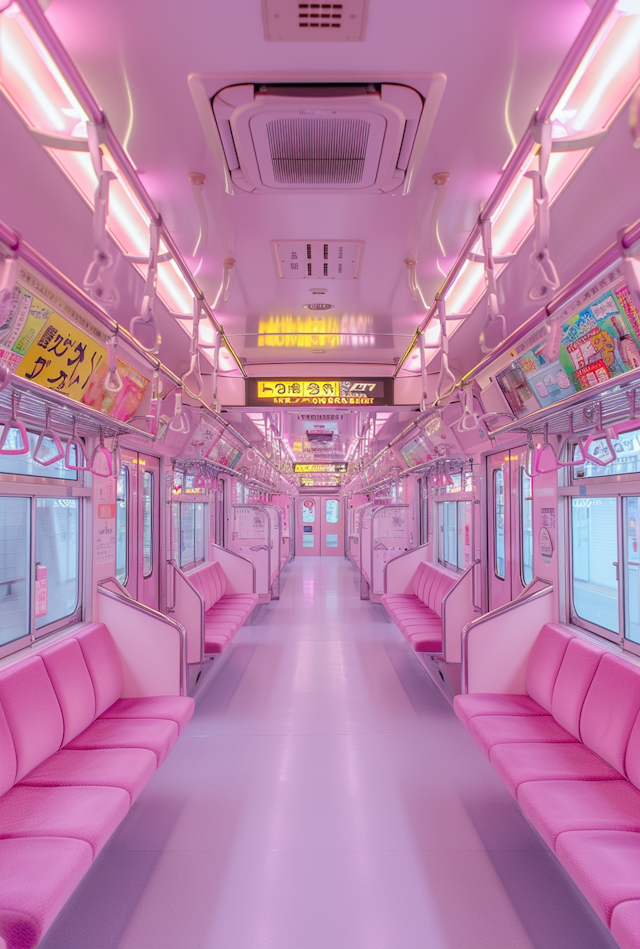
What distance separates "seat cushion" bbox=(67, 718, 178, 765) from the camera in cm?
317

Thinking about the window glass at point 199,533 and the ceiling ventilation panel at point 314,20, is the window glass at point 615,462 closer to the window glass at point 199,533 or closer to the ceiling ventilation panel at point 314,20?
the ceiling ventilation panel at point 314,20

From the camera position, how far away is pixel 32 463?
12.4ft

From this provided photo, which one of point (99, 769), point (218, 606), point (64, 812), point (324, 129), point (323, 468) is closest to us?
point (324, 129)

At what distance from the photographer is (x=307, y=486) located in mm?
24562

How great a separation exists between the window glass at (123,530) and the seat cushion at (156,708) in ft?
5.39

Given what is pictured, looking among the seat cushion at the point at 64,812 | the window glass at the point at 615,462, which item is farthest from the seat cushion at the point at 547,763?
the seat cushion at the point at 64,812

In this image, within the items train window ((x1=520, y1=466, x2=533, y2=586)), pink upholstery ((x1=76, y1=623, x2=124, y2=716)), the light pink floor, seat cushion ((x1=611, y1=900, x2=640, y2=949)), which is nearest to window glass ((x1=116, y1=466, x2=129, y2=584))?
pink upholstery ((x1=76, y1=623, x2=124, y2=716))

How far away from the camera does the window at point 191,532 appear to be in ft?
25.3

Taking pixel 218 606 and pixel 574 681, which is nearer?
pixel 574 681

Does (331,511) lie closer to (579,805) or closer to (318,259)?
(318,259)

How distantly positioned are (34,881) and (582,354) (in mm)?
3632

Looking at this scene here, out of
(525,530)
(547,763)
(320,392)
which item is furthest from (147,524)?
(547,763)

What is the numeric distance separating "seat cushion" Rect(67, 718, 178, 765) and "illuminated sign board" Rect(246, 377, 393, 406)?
3.47 m

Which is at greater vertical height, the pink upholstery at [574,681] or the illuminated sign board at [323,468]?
the illuminated sign board at [323,468]
